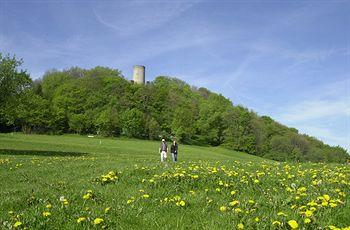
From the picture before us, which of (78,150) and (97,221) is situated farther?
(78,150)

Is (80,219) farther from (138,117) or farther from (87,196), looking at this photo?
(138,117)

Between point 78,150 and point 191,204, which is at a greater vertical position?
point 191,204

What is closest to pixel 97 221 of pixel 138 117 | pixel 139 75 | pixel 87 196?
pixel 87 196

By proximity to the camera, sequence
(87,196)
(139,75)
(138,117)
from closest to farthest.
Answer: (87,196) → (138,117) → (139,75)

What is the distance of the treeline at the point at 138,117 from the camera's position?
112000mm

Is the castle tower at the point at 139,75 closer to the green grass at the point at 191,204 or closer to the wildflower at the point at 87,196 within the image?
the green grass at the point at 191,204

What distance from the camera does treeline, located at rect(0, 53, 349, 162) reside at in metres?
112

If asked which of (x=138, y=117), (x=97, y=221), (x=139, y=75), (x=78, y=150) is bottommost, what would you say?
(x=78, y=150)

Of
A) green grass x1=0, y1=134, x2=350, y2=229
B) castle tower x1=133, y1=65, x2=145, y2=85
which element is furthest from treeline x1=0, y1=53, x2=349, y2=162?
green grass x1=0, y1=134, x2=350, y2=229

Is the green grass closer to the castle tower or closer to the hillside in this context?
the hillside

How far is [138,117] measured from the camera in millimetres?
116500

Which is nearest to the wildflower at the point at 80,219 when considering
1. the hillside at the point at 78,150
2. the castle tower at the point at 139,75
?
the hillside at the point at 78,150

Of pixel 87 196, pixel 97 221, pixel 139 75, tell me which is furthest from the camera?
pixel 139 75

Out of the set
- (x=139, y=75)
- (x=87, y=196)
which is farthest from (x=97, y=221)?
(x=139, y=75)
